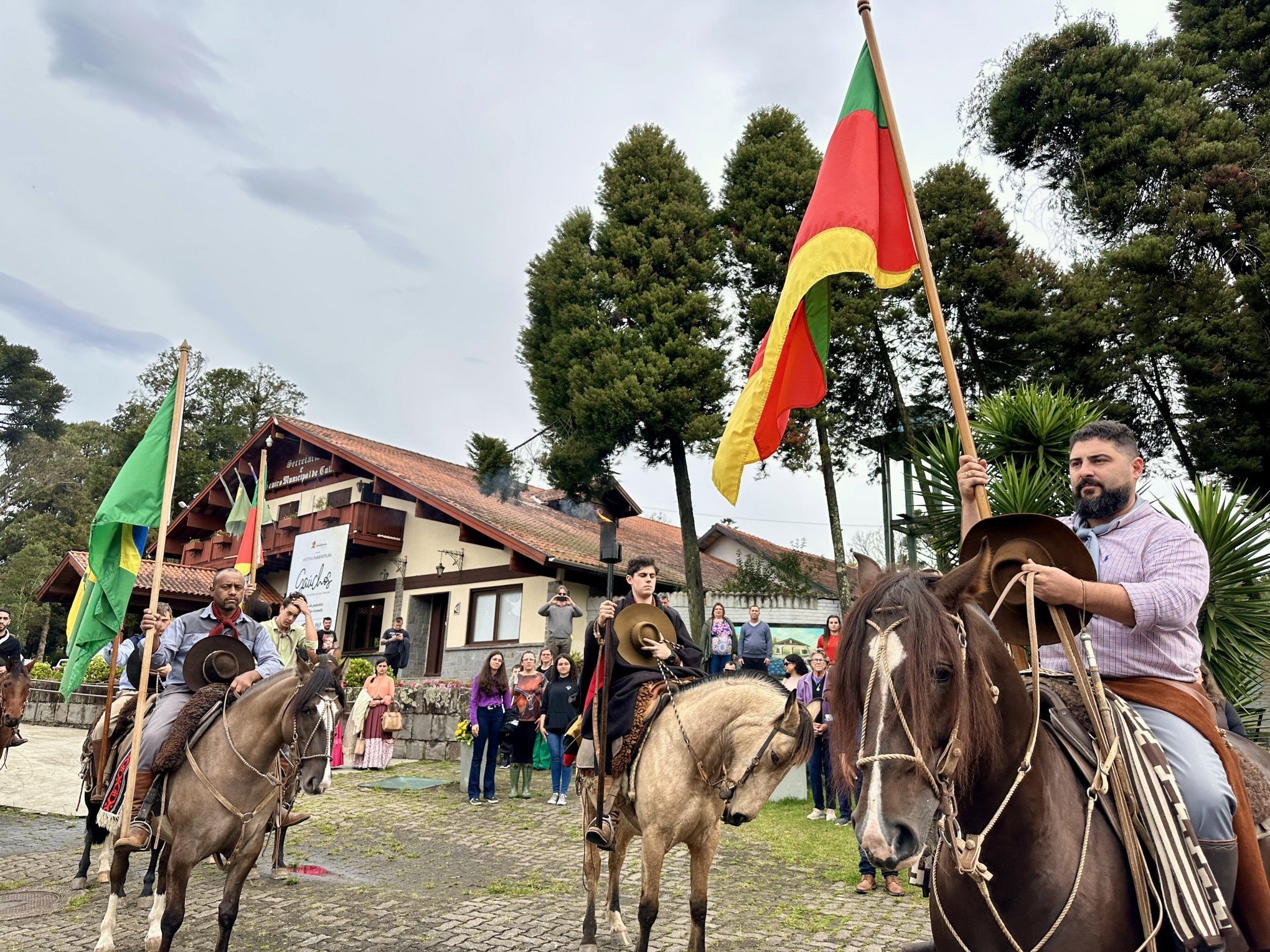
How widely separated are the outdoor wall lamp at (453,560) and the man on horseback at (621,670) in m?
17.4

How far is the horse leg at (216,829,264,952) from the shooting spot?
5551 mm

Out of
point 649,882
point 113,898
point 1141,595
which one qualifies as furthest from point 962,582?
point 113,898

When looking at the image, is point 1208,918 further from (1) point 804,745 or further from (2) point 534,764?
(2) point 534,764

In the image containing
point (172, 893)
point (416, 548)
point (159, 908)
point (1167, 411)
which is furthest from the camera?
point (416, 548)

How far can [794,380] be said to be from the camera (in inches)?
187

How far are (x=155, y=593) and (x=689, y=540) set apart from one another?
15.0 meters

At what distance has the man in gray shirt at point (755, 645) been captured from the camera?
47.0 feet

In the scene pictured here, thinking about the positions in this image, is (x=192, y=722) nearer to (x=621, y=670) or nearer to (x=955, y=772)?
(x=621, y=670)

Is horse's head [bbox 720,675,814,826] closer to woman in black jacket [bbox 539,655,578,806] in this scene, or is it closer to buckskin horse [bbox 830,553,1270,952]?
buckskin horse [bbox 830,553,1270,952]

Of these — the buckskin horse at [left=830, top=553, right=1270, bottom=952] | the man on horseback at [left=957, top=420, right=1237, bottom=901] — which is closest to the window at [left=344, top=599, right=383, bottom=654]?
the man on horseback at [left=957, top=420, right=1237, bottom=901]

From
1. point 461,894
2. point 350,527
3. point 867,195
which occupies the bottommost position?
point 461,894

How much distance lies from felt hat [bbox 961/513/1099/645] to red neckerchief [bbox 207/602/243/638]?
19.8 feet

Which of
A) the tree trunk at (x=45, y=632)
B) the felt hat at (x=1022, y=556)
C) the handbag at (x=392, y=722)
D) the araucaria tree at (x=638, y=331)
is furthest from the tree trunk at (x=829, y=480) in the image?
the tree trunk at (x=45, y=632)

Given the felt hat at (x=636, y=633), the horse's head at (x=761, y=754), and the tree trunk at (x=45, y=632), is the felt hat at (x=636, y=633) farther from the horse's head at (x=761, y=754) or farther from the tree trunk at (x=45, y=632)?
the tree trunk at (x=45, y=632)
